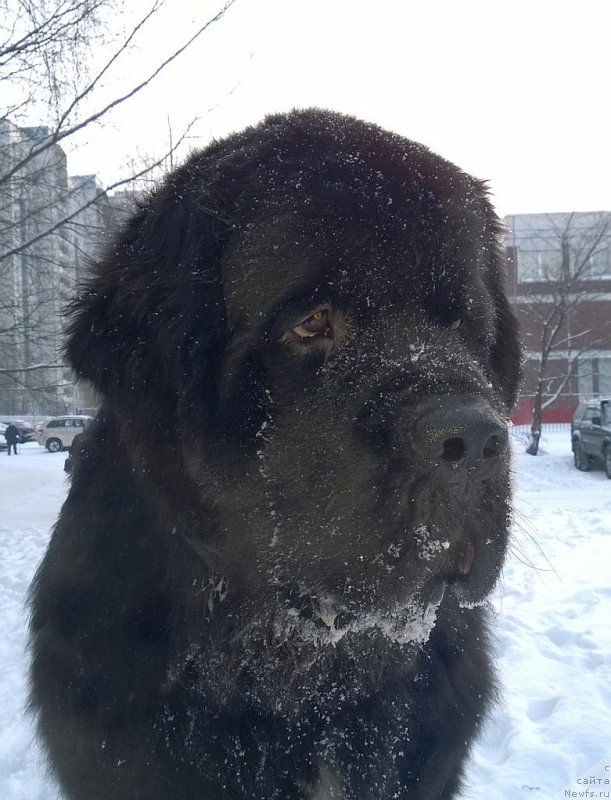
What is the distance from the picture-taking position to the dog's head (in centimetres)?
162

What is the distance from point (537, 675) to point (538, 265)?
21108 mm

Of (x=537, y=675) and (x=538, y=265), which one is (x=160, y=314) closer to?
(x=537, y=675)

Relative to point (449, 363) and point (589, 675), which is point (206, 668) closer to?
point (449, 363)

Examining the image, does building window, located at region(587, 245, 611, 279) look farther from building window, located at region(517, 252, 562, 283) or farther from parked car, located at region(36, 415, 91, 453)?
parked car, located at region(36, 415, 91, 453)

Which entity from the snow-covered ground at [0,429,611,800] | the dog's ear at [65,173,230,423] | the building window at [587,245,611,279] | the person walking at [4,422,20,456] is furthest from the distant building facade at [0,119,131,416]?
the person walking at [4,422,20,456]

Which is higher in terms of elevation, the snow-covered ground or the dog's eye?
the dog's eye

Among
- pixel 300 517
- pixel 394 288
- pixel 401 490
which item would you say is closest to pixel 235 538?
pixel 300 517

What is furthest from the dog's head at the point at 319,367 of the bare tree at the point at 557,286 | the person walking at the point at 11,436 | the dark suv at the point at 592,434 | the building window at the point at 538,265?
the person walking at the point at 11,436

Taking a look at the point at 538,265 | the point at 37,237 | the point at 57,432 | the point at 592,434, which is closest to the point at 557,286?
the point at 538,265

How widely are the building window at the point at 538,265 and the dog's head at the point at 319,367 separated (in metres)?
21.7

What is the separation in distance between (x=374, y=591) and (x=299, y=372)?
602 millimetres

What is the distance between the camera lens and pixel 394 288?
73.0 inches

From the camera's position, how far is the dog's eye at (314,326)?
6.04 ft

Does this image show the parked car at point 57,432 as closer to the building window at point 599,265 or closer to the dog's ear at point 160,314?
the building window at point 599,265
